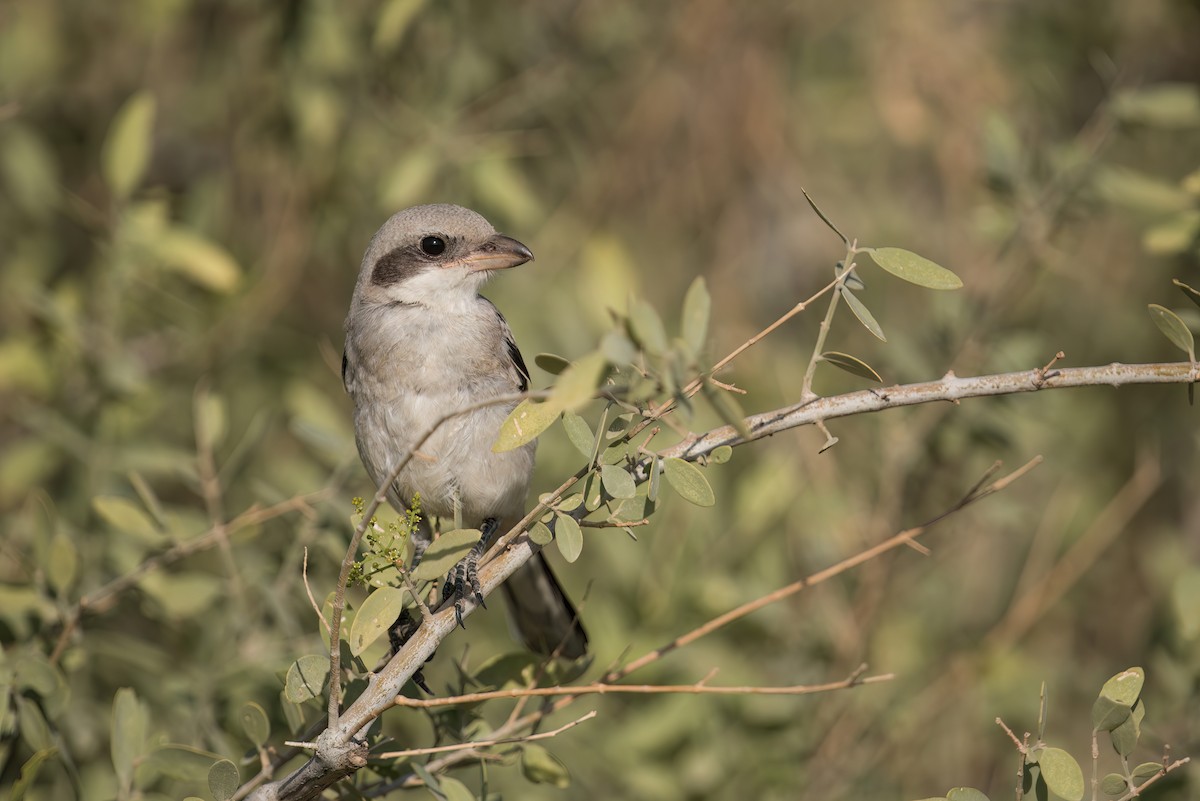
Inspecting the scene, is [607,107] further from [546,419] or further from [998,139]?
[546,419]

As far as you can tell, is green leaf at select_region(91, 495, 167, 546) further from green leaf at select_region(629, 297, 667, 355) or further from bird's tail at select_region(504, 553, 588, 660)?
green leaf at select_region(629, 297, 667, 355)

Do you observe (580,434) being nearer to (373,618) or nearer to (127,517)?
(373,618)

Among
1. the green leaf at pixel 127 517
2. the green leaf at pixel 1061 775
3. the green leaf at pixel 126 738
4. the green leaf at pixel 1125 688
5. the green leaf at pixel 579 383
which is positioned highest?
the green leaf at pixel 579 383

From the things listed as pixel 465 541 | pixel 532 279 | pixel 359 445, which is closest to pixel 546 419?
pixel 465 541

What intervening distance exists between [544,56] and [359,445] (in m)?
2.72

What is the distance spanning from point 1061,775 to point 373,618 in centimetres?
147

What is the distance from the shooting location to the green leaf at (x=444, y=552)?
267 cm

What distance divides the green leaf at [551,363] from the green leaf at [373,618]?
40 cm

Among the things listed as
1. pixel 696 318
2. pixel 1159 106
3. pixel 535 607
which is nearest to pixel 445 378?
pixel 535 607

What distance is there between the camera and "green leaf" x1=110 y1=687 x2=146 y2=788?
3.24 meters

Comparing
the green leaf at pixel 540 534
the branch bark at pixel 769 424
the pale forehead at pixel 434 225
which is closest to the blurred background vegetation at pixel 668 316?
the pale forehead at pixel 434 225

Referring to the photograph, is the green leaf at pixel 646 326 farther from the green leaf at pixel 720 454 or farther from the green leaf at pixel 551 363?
the green leaf at pixel 720 454

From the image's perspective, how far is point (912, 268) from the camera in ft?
8.73

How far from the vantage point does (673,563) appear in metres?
4.99
